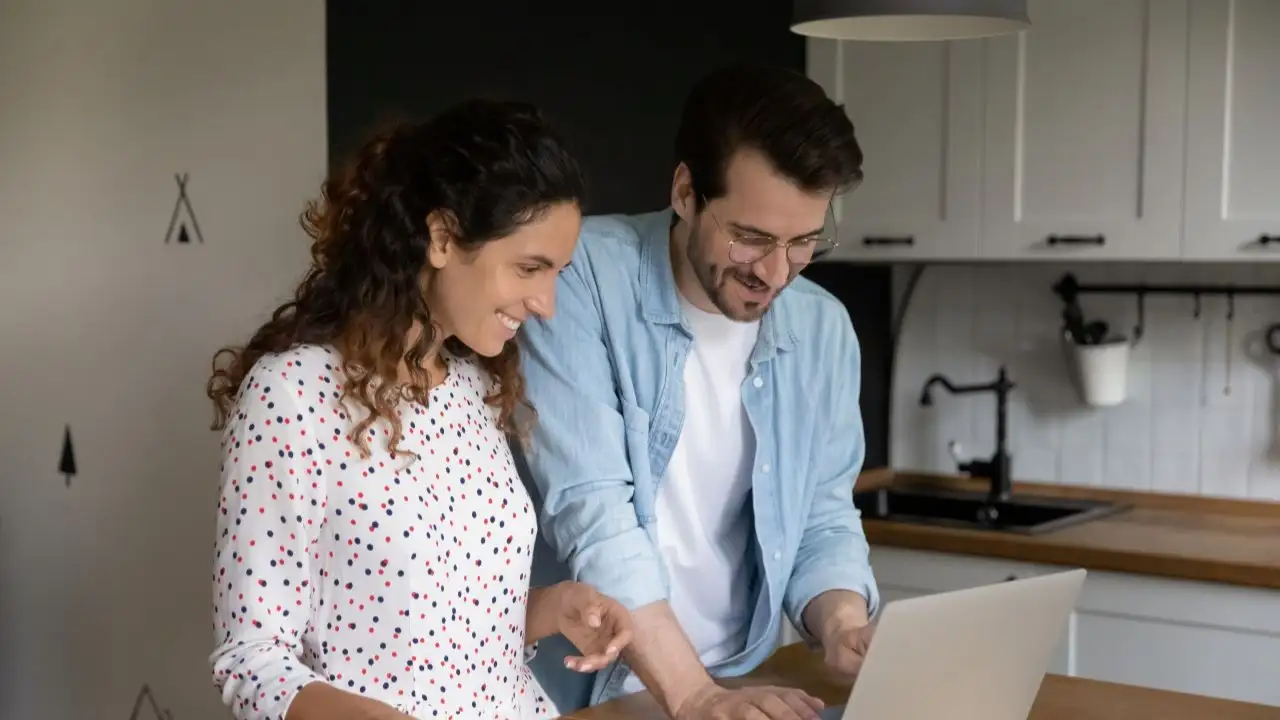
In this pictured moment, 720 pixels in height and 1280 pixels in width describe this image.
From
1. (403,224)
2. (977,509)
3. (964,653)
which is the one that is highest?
(403,224)

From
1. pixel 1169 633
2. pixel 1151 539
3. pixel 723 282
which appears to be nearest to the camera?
pixel 723 282

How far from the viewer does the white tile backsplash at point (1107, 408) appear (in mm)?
3445

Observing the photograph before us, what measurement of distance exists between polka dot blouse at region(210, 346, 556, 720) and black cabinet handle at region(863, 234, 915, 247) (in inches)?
76.9

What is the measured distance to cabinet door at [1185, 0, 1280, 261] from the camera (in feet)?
9.94

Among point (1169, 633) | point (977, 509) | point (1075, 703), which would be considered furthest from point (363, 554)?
point (977, 509)

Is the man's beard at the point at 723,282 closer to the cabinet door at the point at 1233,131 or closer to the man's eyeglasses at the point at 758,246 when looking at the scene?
the man's eyeglasses at the point at 758,246

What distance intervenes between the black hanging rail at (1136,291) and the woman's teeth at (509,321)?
7.37ft

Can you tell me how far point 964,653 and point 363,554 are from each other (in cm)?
61

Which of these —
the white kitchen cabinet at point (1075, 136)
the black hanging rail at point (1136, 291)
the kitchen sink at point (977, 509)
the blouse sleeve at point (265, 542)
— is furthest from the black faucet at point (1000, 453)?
the blouse sleeve at point (265, 542)

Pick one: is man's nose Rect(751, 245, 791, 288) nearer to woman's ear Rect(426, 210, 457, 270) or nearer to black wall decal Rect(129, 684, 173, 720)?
woman's ear Rect(426, 210, 457, 270)

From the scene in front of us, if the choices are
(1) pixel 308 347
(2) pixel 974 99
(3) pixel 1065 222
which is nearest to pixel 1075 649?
(3) pixel 1065 222

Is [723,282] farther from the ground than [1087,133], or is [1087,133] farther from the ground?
[1087,133]

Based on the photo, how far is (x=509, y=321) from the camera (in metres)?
1.63

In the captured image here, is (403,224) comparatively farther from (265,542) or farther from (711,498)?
(711,498)
